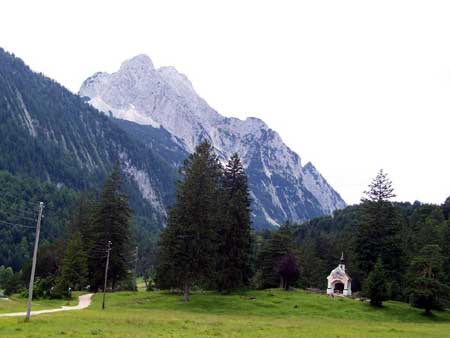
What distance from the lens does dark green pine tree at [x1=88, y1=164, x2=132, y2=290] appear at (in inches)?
2916

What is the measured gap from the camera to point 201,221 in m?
58.8

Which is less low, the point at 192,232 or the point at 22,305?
the point at 192,232

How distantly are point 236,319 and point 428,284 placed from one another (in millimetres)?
25947

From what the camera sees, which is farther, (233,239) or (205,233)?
(233,239)

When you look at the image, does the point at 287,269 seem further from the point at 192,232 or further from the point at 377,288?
the point at 192,232

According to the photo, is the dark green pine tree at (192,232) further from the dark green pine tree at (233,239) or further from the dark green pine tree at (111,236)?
the dark green pine tree at (111,236)

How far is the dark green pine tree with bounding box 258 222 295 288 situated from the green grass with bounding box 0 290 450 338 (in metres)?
11.7

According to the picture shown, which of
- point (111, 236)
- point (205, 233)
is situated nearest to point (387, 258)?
point (205, 233)

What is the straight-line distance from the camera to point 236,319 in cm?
4359

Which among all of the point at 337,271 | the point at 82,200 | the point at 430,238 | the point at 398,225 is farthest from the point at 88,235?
the point at 430,238

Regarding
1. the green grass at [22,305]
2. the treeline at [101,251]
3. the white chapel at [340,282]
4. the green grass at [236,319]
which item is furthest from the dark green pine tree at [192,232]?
the white chapel at [340,282]

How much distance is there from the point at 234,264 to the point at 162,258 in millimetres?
9126

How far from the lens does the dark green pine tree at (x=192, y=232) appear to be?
191 feet

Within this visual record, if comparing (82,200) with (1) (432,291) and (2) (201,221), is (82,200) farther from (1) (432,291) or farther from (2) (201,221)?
(1) (432,291)
